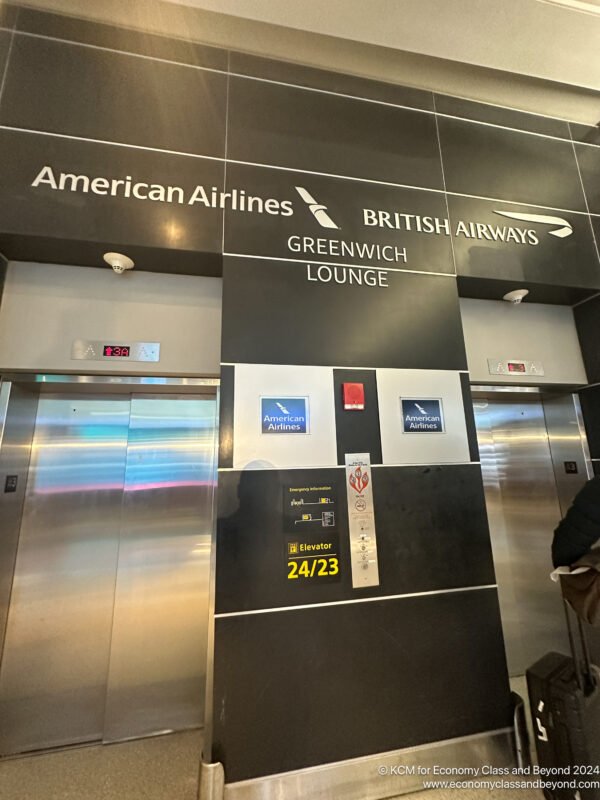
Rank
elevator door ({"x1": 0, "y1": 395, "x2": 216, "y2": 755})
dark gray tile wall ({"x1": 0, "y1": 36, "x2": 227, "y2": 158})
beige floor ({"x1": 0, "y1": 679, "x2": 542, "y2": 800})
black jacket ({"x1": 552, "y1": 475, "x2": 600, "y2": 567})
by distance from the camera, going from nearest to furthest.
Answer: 1. black jacket ({"x1": 552, "y1": 475, "x2": 600, "y2": 567})
2. beige floor ({"x1": 0, "y1": 679, "x2": 542, "y2": 800})
3. dark gray tile wall ({"x1": 0, "y1": 36, "x2": 227, "y2": 158})
4. elevator door ({"x1": 0, "y1": 395, "x2": 216, "y2": 755})

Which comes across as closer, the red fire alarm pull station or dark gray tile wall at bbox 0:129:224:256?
dark gray tile wall at bbox 0:129:224:256

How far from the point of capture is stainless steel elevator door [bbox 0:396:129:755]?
1983 mm

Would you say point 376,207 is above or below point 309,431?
above

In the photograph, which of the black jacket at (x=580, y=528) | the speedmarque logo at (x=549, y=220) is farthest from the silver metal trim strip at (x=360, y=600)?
the speedmarque logo at (x=549, y=220)

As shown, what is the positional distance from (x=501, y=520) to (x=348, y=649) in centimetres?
174

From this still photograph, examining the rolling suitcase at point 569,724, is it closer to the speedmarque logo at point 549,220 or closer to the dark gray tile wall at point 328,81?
the speedmarque logo at point 549,220

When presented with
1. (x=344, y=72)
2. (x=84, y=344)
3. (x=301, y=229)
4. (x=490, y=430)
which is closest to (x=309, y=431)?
(x=301, y=229)

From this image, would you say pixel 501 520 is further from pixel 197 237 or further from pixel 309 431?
pixel 197 237

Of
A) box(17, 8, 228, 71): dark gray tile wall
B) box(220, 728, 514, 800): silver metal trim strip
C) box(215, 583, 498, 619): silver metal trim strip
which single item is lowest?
box(220, 728, 514, 800): silver metal trim strip

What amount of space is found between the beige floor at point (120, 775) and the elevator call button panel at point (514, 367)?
235 centimetres

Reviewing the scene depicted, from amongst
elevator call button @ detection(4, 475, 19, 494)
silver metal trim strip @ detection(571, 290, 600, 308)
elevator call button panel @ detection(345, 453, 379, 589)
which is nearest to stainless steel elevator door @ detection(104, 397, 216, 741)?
elevator call button @ detection(4, 475, 19, 494)

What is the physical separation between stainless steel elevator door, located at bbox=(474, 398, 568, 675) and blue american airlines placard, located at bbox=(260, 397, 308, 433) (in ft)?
5.75

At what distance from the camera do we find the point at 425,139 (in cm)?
238

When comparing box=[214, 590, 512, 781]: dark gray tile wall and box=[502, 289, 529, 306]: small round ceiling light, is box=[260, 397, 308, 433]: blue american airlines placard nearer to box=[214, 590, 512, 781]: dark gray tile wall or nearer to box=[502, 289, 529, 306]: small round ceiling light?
box=[214, 590, 512, 781]: dark gray tile wall
